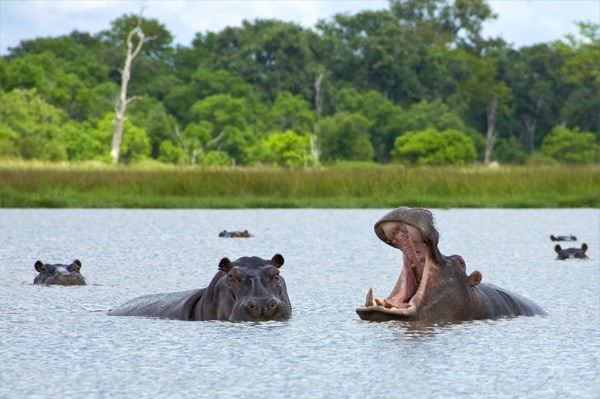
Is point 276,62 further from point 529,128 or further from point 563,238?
point 563,238

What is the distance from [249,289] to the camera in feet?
16.8

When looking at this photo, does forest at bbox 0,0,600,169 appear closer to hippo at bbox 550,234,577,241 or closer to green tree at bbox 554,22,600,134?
green tree at bbox 554,22,600,134

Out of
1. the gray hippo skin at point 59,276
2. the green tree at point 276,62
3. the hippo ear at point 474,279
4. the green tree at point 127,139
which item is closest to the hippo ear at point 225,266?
the hippo ear at point 474,279

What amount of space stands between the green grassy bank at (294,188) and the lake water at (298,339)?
8.84m

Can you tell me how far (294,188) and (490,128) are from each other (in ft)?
120

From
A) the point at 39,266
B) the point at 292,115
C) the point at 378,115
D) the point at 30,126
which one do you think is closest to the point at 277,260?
the point at 39,266

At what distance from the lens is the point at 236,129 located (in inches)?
1838

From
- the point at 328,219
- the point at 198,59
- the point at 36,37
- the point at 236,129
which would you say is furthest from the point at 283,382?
the point at 198,59

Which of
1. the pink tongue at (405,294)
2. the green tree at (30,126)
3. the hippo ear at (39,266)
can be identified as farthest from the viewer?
the green tree at (30,126)

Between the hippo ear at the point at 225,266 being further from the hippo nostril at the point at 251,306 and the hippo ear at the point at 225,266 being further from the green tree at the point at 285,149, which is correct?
the green tree at the point at 285,149

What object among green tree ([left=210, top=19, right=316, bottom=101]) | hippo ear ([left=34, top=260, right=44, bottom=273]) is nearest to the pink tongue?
hippo ear ([left=34, top=260, right=44, bottom=273])

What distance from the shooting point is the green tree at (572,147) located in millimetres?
51906

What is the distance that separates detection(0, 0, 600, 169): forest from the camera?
44.7 m

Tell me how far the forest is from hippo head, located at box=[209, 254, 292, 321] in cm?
3378
